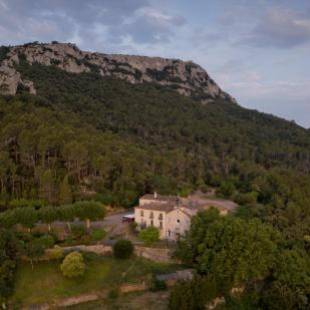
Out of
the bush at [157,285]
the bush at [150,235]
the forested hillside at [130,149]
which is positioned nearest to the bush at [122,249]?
the bush at [150,235]

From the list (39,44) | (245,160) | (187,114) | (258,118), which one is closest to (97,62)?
(39,44)

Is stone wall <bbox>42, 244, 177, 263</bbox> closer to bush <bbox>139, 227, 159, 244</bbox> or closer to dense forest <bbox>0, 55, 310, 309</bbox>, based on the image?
bush <bbox>139, 227, 159, 244</bbox>

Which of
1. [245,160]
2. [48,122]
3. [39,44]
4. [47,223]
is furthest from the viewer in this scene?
[39,44]

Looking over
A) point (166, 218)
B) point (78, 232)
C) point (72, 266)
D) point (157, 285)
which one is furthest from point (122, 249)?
point (166, 218)

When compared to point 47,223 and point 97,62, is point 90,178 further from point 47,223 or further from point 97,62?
point 97,62

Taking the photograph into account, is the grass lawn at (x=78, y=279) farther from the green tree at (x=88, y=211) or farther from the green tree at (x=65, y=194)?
the green tree at (x=65, y=194)

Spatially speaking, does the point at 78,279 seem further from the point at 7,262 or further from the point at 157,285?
the point at 157,285
